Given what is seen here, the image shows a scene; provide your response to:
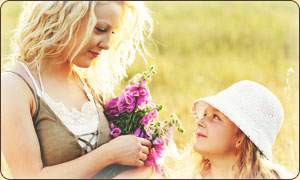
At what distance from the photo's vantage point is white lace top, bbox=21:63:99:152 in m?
2.38

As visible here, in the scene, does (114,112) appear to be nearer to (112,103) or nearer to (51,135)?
(112,103)

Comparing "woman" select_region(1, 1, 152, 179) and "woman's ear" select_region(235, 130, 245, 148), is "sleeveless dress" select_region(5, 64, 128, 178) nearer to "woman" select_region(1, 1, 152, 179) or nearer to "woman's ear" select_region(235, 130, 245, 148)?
"woman" select_region(1, 1, 152, 179)

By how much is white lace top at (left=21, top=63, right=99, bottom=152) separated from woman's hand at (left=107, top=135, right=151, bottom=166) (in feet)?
0.55

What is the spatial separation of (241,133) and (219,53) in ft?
16.7

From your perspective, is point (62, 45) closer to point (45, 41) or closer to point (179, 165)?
point (45, 41)

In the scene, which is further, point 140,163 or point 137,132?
point 137,132

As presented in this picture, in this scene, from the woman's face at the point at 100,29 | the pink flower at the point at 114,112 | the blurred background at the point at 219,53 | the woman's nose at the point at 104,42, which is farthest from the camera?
the blurred background at the point at 219,53

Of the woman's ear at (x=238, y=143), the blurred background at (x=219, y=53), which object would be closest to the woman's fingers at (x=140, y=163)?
the woman's ear at (x=238, y=143)

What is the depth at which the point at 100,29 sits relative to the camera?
239cm

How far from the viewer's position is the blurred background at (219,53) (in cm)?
503

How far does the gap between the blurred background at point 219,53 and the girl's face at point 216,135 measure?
3.36ft

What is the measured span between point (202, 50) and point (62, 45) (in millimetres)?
5955

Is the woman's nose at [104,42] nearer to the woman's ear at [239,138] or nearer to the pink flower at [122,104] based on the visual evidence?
the pink flower at [122,104]

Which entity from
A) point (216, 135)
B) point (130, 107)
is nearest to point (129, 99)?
point (130, 107)
